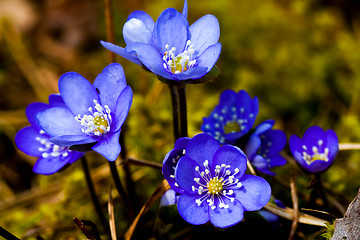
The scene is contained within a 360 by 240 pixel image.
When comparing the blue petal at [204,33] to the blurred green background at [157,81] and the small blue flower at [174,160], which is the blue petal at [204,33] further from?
the blurred green background at [157,81]

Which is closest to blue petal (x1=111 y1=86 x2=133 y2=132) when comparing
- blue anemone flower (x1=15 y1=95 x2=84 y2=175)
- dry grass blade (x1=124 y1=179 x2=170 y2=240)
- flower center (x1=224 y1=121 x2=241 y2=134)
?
blue anemone flower (x1=15 y1=95 x2=84 y2=175)

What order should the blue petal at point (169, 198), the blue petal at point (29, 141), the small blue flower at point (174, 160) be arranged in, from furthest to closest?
the blue petal at point (29, 141)
the blue petal at point (169, 198)
the small blue flower at point (174, 160)

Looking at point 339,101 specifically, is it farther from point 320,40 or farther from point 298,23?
point 298,23

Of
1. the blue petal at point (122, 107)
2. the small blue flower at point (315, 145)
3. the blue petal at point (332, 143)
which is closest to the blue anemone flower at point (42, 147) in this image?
the blue petal at point (122, 107)

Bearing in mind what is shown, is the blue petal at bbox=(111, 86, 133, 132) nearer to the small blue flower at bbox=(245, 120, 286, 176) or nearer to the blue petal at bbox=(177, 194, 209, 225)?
the blue petal at bbox=(177, 194, 209, 225)

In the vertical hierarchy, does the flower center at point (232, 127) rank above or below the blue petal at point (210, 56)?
below

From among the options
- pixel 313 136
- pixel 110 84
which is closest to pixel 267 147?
pixel 313 136

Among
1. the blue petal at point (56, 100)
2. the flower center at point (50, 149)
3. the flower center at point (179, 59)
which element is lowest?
the flower center at point (50, 149)
